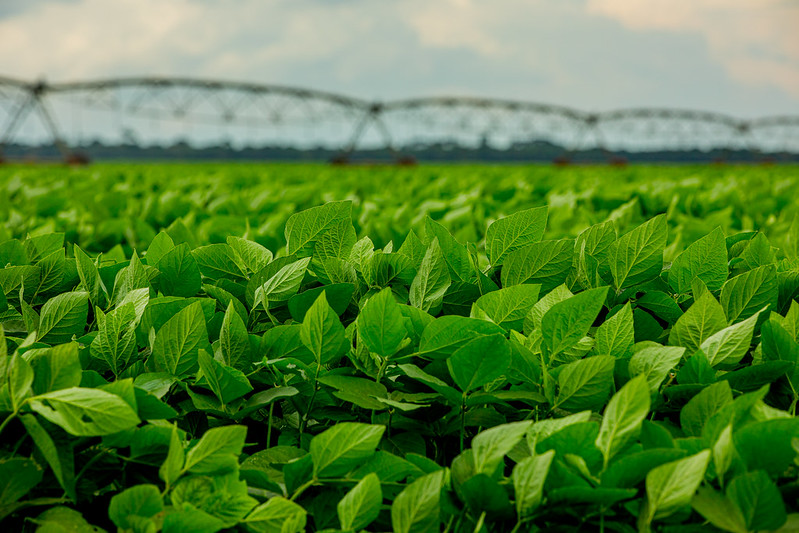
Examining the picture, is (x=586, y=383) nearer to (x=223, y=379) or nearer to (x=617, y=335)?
(x=617, y=335)

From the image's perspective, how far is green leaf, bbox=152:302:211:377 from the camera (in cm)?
120

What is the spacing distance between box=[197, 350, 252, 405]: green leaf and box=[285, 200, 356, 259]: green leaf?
523 mm

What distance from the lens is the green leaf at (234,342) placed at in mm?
1249

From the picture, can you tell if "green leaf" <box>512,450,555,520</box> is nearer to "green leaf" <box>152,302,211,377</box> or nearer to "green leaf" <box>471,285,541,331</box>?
"green leaf" <box>471,285,541,331</box>

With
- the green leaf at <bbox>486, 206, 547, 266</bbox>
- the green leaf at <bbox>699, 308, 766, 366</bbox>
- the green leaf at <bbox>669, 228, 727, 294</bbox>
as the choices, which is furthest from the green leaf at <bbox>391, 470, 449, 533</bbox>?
the green leaf at <bbox>669, 228, 727, 294</bbox>

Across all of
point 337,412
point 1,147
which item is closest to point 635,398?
point 337,412

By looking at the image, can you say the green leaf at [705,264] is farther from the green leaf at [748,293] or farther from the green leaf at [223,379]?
the green leaf at [223,379]

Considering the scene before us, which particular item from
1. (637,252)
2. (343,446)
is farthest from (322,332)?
(637,252)

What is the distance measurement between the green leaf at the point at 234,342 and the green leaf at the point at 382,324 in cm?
23

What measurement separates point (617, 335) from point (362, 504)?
0.56 metres

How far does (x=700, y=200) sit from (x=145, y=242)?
2.89 m

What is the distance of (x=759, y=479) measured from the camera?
0.86m

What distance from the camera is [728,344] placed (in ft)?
3.93

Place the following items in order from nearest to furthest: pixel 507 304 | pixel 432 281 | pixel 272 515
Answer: pixel 272 515 < pixel 507 304 < pixel 432 281
